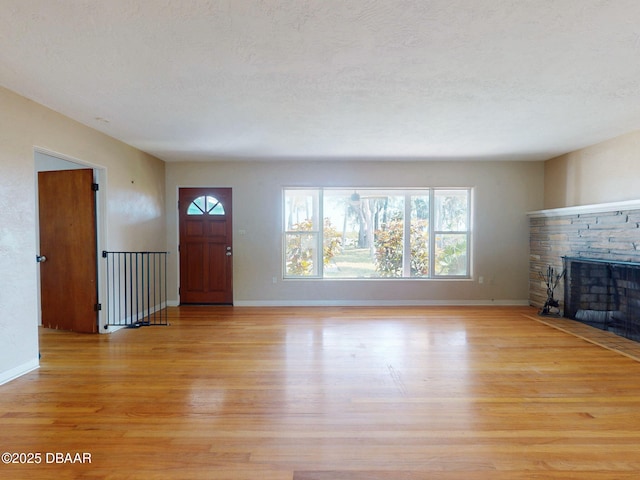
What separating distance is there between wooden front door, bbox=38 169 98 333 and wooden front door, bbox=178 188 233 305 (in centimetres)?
186

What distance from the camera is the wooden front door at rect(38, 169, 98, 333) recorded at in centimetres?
423

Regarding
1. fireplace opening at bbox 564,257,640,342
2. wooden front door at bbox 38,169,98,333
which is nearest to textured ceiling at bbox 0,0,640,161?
Answer: wooden front door at bbox 38,169,98,333

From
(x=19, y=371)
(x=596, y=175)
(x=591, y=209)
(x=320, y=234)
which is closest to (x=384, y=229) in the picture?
(x=320, y=234)

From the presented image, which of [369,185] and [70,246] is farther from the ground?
[369,185]

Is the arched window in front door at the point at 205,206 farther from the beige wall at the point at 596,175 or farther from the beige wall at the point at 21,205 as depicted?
the beige wall at the point at 596,175

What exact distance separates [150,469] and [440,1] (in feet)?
9.85

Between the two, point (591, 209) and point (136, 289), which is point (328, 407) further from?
point (591, 209)

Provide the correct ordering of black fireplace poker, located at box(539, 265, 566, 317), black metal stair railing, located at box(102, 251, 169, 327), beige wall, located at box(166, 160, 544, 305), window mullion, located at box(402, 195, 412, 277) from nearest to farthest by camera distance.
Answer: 1. black metal stair railing, located at box(102, 251, 169, 327)
2. black fireplace poker, located at box(539, 265, 566, 317)
3. beige wall, located at box(166, 160, 544, 305)
4. window mullion, located at box(402, 195, 412, 277)

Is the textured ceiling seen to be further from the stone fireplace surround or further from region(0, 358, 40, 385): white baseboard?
region(0, 358, 40, 385): white baseboard

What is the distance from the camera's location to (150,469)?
6.08ft

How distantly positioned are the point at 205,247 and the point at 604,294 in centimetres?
618

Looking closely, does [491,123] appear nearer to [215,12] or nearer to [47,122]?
[215,12]

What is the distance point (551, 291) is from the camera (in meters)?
5.44

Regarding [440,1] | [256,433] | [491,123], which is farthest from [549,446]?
[491,123]
